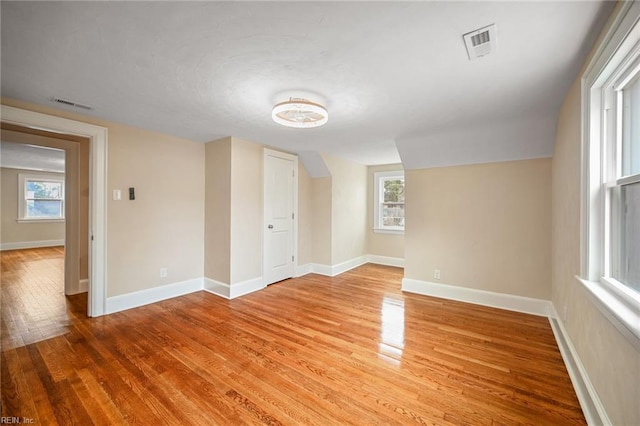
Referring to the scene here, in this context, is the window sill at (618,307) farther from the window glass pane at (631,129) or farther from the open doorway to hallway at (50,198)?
the open doorway to hallway at (50,198)

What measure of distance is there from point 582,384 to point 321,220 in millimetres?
3872

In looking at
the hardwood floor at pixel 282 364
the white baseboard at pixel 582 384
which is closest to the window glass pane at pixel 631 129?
the white baseboard at pixel 582 384

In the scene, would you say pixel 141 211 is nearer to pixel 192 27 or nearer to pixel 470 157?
pixel 192 27

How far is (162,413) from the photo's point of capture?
157 centimetres

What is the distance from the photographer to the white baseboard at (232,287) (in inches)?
143

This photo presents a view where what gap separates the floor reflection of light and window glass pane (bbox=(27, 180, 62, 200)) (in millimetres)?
10238

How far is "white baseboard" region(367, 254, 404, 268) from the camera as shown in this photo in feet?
18.5

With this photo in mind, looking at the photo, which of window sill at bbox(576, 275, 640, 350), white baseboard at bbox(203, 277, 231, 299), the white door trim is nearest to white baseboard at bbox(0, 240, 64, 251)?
the white door trim

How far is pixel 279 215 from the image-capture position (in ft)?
14.6

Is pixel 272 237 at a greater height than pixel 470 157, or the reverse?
pixel 470 157

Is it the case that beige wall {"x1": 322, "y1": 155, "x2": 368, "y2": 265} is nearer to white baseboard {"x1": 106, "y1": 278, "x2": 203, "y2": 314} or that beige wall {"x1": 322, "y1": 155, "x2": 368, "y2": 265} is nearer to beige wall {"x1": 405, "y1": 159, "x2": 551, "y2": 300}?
beige wall {"x1": 405, "y1": 159, "x2": 551, "y2": 300}

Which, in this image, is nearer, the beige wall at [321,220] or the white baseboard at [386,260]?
the beige wall at [321,220]

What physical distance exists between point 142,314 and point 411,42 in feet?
12.4

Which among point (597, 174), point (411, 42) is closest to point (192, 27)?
point (411, 42)
